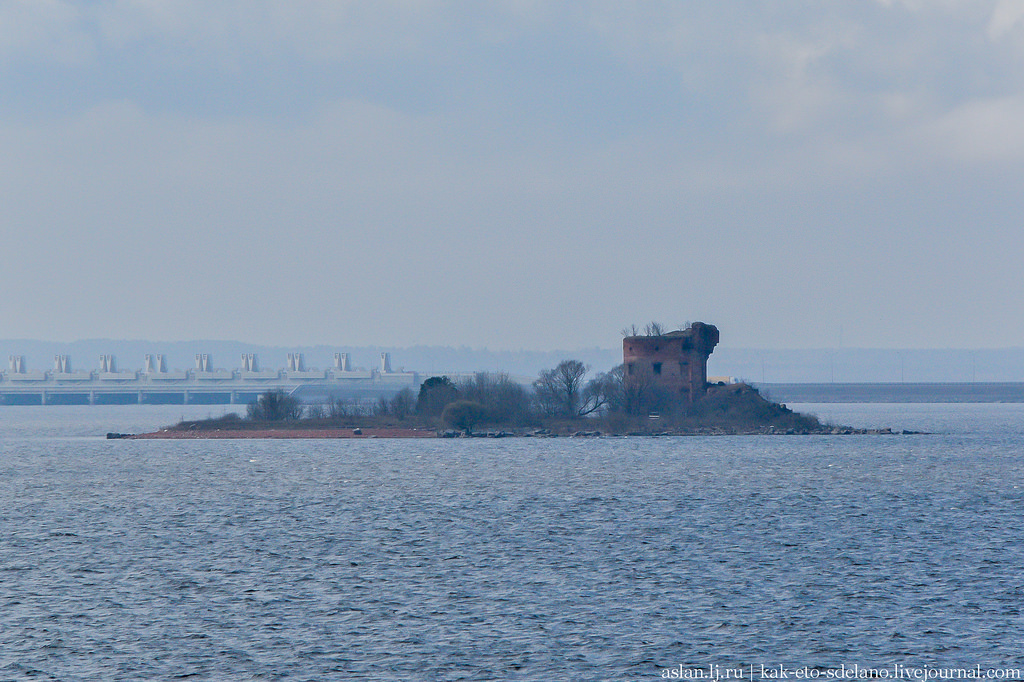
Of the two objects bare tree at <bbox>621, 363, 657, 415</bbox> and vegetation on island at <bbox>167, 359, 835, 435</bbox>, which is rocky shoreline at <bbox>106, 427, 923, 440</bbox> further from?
bare tree at <bbox>621, 363, 657, 415</bbox>

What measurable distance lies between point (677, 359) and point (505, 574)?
307 feet

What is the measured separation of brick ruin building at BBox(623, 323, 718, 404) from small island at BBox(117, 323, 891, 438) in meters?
0.10

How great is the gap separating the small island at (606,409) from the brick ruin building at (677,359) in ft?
0.32

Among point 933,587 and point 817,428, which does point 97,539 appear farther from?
point 817,428

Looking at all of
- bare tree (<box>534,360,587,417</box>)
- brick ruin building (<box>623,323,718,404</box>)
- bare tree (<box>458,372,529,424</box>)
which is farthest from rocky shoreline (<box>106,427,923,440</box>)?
bare tree (<box>534,360,587,417</box>)

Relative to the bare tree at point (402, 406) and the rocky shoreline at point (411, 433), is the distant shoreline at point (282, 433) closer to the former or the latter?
the rocky shoreline at point (411, 433)

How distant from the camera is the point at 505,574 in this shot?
37.2 metres

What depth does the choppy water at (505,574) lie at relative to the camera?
2675 cm

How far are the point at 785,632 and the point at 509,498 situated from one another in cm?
3345

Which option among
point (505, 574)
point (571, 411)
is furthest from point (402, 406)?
point (505, 574)

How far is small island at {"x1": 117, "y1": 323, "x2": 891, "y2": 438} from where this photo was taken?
422ft

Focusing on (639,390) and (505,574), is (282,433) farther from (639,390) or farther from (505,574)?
(505,574)

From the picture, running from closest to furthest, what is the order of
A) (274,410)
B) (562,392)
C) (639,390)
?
(639,390)
(562,392)
(274,410)

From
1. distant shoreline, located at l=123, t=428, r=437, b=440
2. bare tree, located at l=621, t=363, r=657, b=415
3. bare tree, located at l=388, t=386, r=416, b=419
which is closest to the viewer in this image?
distant shoreline, located at l=123, t=428, r=437, b=440
